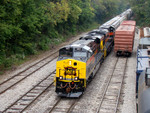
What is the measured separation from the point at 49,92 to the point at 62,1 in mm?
21119

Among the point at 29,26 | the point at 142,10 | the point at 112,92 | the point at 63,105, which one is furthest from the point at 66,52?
the point at 142,10

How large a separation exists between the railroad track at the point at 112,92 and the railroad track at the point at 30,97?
4.24 meters

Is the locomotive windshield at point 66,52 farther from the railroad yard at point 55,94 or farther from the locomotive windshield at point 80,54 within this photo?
the railroad yard at point 55,94

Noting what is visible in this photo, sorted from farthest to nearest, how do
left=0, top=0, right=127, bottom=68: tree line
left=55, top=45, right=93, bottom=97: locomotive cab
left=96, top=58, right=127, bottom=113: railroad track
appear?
left=0, top=0, right=127, bottom=68: tree line
left=55, top=45, right=93, bottom=97: locomotive cab
left=96, top=58, right=127, bottom=113: railroad track

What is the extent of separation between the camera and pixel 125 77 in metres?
18.3

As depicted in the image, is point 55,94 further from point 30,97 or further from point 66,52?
point 66,52

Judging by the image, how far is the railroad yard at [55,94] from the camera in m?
12.6

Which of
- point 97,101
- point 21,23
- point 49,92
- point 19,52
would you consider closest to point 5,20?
point 21,23

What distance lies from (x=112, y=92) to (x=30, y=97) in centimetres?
555

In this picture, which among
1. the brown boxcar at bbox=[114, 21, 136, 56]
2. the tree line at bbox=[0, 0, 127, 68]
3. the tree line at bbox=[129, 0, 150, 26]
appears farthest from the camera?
the tree line at bbox=[129, 0, 150, 26]

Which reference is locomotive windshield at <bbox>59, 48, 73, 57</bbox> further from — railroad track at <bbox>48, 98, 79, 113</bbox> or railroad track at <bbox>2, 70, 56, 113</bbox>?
railroad track at <bbox>2, 70, 56, 113</bbox>

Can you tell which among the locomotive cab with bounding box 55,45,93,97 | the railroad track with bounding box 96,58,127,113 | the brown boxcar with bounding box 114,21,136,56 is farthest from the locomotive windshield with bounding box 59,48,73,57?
the brown boxcar with bounding box 114,21,136,56

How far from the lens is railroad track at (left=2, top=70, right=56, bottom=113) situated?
12.6 meters

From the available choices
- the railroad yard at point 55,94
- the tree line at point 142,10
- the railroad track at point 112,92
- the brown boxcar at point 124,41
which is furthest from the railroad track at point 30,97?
the tree line at point 142,10
